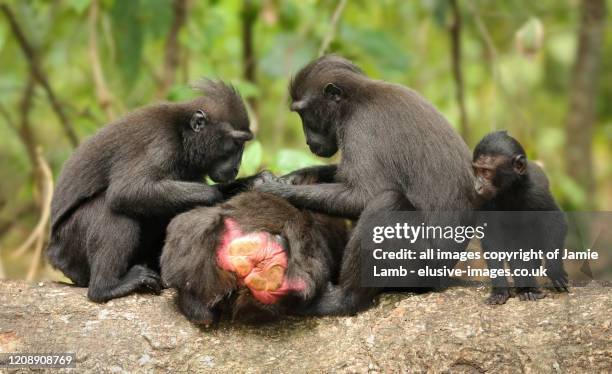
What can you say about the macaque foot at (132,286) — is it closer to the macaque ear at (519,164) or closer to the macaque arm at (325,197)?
the macaque arm at (325,197)

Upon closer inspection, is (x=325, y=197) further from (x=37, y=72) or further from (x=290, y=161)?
(x=37, y=72)

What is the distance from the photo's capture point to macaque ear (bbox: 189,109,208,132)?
5742mm

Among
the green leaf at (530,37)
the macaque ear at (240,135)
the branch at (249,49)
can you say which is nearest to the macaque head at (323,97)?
the macaque ear at (240,135)

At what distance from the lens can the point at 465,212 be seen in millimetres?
5199

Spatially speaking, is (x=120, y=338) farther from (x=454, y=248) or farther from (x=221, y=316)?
(x=454, y=248)

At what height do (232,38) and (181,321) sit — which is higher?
(232,38)

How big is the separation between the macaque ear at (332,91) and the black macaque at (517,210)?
3.79 ft

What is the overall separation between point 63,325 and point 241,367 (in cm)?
114

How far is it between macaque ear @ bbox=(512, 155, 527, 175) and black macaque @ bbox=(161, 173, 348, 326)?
4.21 feet

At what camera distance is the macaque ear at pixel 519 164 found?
16.0 ft

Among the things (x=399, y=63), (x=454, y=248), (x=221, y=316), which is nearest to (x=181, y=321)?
(x=221, y=316)

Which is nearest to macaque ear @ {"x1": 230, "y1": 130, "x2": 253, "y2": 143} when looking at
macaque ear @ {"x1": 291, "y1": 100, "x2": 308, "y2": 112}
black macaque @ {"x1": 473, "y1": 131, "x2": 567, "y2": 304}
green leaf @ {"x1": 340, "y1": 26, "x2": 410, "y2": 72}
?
macaque ear @ {"x1": 291, "y1": 100, "x2": 308, "y2": 112}

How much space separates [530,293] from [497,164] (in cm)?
80

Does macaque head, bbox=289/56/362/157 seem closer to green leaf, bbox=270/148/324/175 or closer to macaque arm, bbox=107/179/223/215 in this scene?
green leaf, bbox=270/148/324/175
